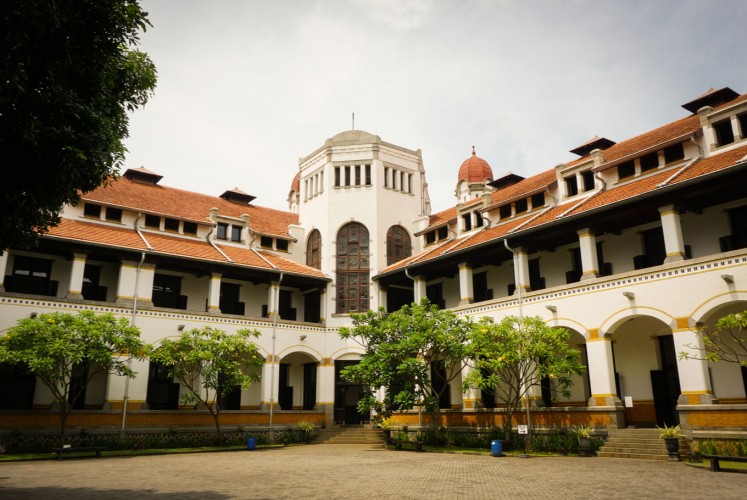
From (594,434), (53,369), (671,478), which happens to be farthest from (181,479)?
(594,434)

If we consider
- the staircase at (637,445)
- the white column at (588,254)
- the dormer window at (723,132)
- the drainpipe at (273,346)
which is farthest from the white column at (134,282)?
the dormer window at (723,132)

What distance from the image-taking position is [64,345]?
2091 cm

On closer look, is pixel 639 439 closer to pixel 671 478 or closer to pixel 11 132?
pixel 671 478

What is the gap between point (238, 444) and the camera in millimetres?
26938

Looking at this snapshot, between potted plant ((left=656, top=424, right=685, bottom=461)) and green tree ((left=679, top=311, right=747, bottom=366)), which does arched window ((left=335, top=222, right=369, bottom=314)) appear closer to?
green tree ((left=679, top=311, right=747, bottom=366))

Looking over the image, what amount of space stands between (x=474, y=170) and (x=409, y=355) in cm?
3327

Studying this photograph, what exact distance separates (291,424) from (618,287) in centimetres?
1784

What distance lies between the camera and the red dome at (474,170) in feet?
176

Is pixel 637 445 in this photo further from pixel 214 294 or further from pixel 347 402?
pixel 214 294

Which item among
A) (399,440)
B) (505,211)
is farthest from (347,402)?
(505,211)

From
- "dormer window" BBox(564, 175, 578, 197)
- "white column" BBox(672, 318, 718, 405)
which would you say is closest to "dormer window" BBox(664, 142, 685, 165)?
"dormer window" BBox(564, 175, 578, 197)

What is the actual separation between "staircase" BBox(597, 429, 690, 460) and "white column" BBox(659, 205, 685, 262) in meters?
6.06

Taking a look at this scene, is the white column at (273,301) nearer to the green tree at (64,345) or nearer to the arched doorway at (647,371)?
the green tree at (64,345)

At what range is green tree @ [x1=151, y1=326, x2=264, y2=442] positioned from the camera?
24.6 meters
